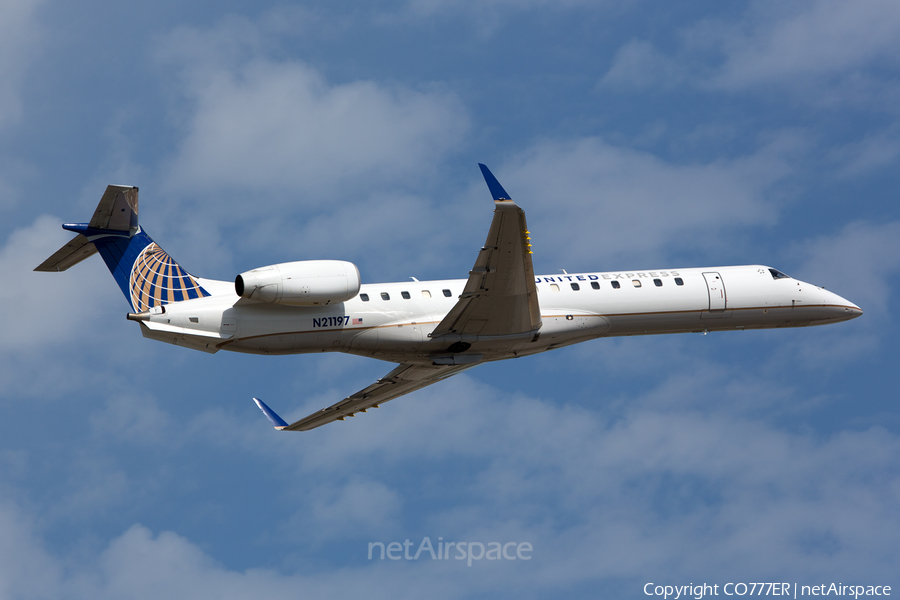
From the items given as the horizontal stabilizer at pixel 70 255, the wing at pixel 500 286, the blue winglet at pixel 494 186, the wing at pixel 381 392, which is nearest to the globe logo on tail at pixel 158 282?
the horizontal stabilizer at pixel 70 255

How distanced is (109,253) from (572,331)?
41.4 ft

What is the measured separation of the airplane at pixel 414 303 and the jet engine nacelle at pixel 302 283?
27 millimetres

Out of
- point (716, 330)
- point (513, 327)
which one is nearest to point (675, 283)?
point (716, 330)

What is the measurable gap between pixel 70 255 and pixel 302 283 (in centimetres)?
630

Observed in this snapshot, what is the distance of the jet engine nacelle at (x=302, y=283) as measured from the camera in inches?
986

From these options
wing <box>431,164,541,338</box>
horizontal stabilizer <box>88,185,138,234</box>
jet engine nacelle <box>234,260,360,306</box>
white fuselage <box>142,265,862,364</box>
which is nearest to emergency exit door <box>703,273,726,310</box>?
white fuselage <box>142,265,862,364</box>

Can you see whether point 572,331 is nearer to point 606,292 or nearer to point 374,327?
point 606,292

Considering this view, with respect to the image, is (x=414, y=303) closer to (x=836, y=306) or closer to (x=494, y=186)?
(x=494, y=186)

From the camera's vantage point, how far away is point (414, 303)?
92.0ft

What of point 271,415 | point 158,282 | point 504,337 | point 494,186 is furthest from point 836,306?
point 158,282

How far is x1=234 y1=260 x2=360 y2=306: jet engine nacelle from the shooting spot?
2505 cm

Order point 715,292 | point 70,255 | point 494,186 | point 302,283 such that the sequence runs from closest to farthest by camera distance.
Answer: point 494,186 → point 302,283 → point 70,255 → point 715,292

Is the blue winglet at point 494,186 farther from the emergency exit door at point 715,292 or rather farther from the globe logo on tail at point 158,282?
the emergency exit door at point 715,292

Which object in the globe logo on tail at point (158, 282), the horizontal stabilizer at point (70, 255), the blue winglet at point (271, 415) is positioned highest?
the horizontal stabilizer at point (70, 255)
